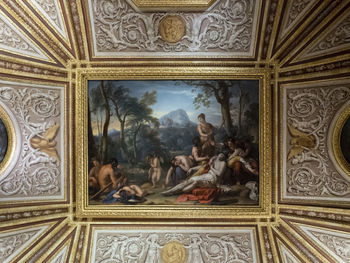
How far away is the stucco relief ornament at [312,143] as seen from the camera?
827 centimetres

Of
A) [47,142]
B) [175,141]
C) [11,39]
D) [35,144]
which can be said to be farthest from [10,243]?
[11,39]

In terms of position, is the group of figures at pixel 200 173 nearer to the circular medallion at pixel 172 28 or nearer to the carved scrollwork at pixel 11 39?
the circular medallion at pixel 172 28

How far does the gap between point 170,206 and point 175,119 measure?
2.34 m

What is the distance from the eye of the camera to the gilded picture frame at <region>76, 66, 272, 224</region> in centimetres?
876

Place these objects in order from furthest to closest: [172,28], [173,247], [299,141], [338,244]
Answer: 1. [173,247]
2. [299,141]
3. [172,28]
4. [338,244]

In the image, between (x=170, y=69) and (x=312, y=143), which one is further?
(x=170, y=69)

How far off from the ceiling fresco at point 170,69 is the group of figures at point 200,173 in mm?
588

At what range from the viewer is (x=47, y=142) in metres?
8.69

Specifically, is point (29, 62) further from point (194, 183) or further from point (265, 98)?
point (265, 98)

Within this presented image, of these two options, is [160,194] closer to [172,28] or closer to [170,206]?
[170,206]

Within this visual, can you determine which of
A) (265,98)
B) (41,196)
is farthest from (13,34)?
(265,98)

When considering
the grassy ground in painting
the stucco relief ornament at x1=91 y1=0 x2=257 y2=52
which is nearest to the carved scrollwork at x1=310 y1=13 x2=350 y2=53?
the stucco relief ornament at x1=91 y1=0 x2=257 y2=52

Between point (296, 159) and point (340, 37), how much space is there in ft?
10.3

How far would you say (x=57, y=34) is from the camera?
27.4 feet
